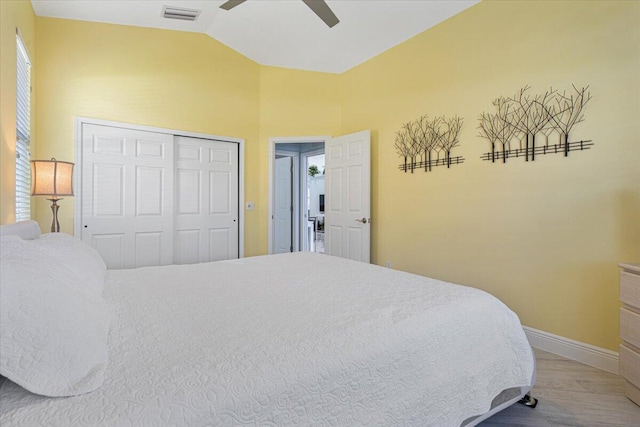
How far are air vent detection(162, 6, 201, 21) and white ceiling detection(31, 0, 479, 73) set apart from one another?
5 cm

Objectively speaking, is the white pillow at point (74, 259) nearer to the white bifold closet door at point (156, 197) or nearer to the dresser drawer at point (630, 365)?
the white bifold closet door at point (156, 197)

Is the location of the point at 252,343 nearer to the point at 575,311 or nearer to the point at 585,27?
the point at 575,311

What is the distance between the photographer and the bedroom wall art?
125 inches

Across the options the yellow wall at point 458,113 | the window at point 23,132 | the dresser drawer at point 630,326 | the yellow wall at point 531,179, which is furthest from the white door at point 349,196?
the window at point 23,132

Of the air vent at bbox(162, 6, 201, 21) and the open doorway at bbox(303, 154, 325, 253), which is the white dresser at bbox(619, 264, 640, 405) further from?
the open doorway at bbox(303, 154, 325, 253)

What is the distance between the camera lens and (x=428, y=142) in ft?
11.2

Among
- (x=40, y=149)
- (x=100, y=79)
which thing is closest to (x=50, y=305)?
(x=40, y=149)

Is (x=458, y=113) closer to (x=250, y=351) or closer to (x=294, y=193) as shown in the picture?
(x=250, y=351)

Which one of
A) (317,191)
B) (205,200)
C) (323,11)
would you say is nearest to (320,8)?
(323,11)

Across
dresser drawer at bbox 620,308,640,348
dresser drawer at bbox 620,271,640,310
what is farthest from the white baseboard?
dresser drawer at bbox 620,271,640,310

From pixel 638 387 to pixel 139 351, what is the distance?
8.00 feet

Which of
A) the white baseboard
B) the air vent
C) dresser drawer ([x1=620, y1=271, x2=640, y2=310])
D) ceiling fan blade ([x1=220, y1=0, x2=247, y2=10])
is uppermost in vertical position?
the air vent

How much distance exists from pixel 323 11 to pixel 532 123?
217cm

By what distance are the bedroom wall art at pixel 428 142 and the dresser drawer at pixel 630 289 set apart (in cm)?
158
